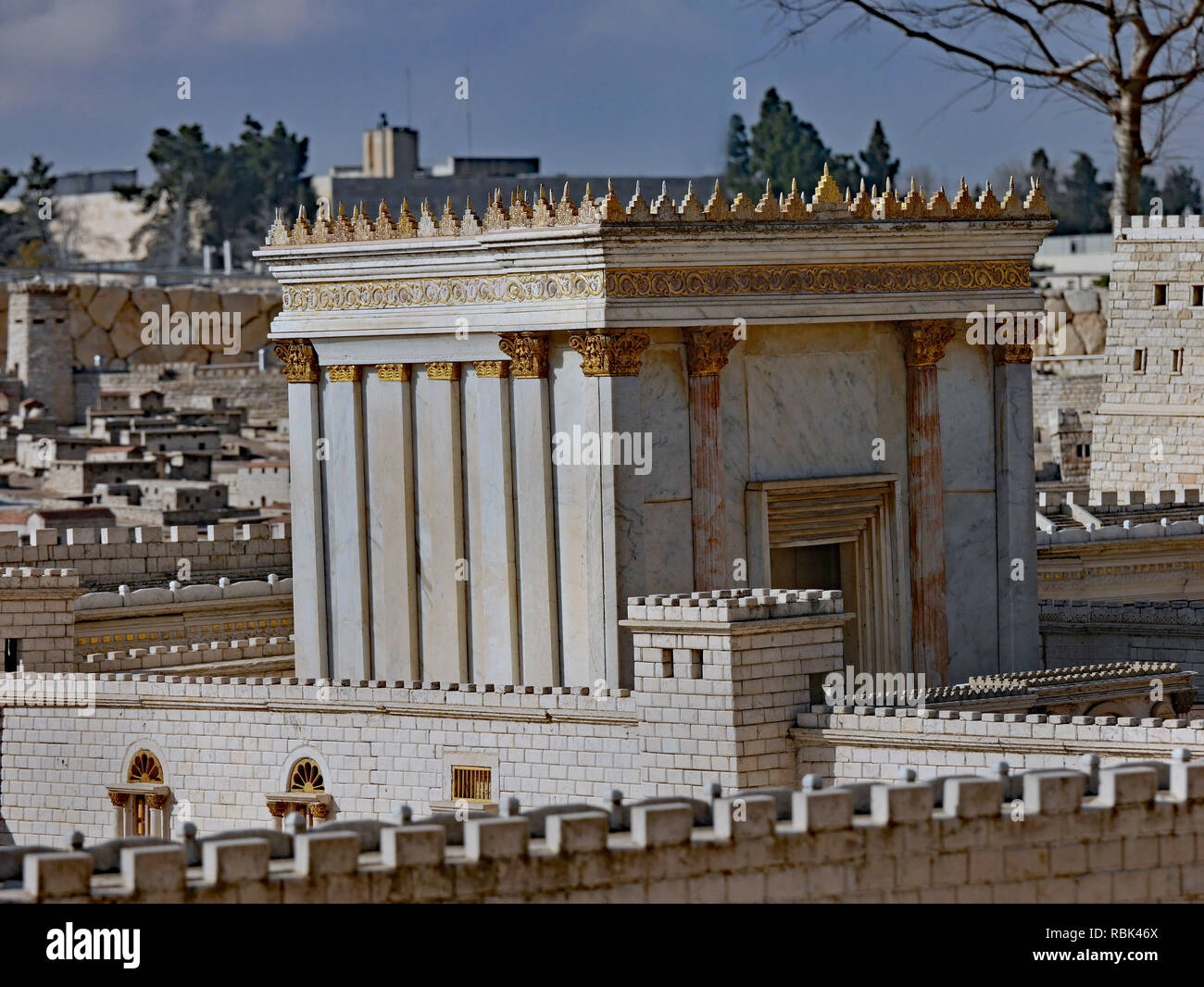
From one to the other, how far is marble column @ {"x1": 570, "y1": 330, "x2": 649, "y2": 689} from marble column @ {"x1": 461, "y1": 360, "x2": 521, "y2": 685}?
124 centimetres

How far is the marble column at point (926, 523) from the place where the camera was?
3164 centimetres

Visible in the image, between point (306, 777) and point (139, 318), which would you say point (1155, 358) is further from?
point (139, 318)

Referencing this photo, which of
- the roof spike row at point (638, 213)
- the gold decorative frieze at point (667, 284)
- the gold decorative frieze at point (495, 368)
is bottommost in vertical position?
the gold decorative frieze at point (495, 368)

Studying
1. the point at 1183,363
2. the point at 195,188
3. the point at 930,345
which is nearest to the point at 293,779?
the point at 930,345

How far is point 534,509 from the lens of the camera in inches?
1191

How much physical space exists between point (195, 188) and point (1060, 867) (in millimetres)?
123988

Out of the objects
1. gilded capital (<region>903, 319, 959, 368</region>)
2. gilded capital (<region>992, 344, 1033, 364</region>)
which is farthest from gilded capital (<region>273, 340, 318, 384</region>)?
gilded capital (<region>992, 344, 1033, 364</region>)

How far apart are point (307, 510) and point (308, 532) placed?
251 mm

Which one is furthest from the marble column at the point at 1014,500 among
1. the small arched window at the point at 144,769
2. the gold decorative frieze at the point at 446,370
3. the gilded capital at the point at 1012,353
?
the small arched window at the point at 144,769

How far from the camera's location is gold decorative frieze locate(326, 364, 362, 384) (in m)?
32.0

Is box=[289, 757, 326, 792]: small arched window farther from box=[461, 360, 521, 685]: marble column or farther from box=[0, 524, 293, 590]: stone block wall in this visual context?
box=[0, 524, 293, 590]: stone block wall

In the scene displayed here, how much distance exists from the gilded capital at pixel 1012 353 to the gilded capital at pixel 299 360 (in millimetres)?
7516

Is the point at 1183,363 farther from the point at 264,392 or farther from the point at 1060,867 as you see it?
the point at 264,392

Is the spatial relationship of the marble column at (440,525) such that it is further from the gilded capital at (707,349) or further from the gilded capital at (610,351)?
the gilded capital at (707,349)
